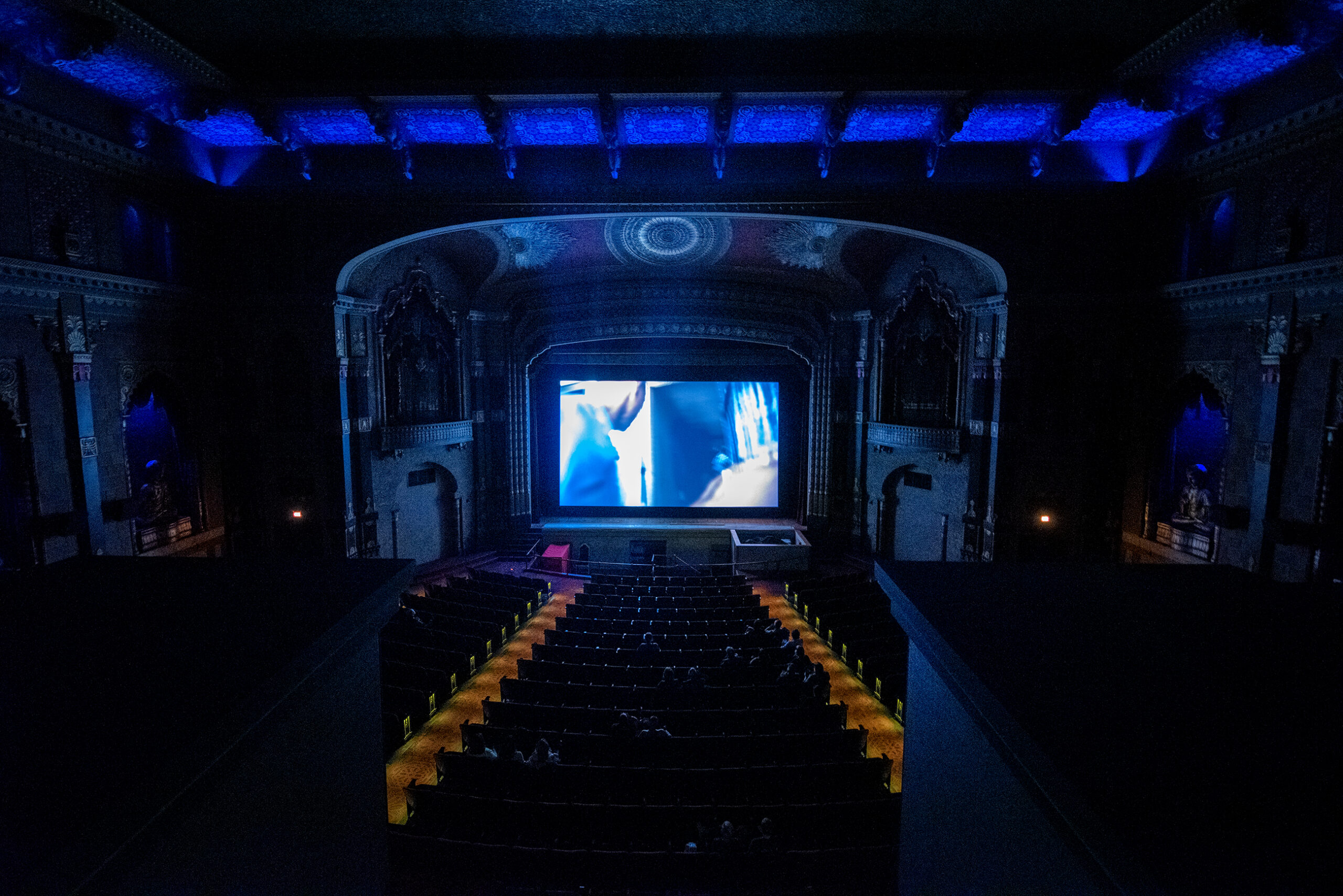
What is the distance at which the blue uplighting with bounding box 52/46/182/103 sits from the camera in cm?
976

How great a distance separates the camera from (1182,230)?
504 inches

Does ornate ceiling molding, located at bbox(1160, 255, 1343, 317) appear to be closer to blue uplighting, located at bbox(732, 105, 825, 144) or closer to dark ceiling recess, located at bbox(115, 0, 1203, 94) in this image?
dark ceiling recess, located at bbox(115, 0, 1203, 94)

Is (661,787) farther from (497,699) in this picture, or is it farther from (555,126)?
(555,126)

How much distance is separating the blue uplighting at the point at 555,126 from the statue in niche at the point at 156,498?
408 inches

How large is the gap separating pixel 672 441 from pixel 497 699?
12109mm

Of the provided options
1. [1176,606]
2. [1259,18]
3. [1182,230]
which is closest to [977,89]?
[1259,18]

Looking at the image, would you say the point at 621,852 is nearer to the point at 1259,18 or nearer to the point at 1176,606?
the point at 1176,606

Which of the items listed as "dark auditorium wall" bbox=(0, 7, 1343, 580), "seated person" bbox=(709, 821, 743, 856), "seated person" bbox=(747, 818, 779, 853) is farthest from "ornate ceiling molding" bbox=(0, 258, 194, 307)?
"seated person" bbox=(747, 818, 779, 853)

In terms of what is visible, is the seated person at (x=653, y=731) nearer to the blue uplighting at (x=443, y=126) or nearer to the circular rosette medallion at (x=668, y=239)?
the blue uplighting at (x=443, y=126)

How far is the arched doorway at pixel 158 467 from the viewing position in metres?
12.6

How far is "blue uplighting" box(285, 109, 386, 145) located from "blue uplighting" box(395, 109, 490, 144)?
0.65m

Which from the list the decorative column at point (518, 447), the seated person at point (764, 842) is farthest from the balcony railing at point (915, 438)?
the seated person at point (764, 842)

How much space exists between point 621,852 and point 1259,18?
41.4 ft

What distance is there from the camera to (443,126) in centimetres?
1226
